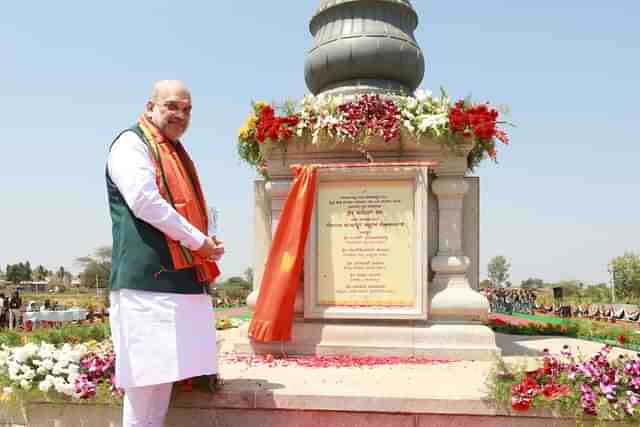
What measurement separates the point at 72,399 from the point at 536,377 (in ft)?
10.0

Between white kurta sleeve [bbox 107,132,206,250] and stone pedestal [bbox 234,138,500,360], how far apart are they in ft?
8.01

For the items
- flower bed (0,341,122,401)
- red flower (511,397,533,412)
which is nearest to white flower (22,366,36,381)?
flower bed (0,341,122,401)

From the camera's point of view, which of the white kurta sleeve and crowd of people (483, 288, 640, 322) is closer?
the white kurta sleeve

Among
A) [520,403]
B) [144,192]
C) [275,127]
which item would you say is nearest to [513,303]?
[275,127]

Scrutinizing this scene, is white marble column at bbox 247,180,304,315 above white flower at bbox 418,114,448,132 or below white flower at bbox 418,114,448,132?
below

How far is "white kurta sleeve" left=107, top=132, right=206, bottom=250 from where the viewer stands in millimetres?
2635

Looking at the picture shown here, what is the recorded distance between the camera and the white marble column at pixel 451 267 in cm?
478

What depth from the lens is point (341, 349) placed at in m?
4.81

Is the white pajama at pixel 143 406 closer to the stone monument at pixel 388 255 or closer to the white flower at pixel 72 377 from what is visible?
the white flower at pixel 72 377

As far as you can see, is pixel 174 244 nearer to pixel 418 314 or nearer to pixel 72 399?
pixel 72 399

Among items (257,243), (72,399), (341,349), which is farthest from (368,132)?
(72,399)

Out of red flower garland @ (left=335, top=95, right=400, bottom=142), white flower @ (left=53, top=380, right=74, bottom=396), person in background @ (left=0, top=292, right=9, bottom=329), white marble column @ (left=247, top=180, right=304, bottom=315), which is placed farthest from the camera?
person in background @ (left=0, top=292, right=9, bottom=329)

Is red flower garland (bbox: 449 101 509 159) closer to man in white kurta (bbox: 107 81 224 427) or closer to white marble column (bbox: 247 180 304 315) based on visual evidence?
white marble column (bbox: 247 180 304 315)

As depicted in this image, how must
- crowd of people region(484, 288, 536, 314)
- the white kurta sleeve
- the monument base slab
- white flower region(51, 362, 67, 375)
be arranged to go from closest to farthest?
the white kurta sleeve, white flower region(51, 362, 67, 375), the monument base slab, crowd of people region(484, 288, 536, 314)
